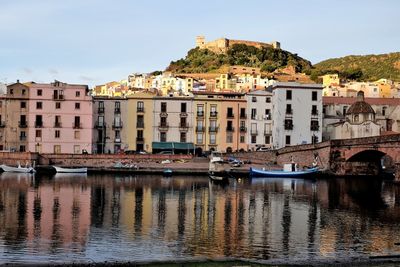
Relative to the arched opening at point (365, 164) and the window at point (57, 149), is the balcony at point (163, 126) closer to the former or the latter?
the window at point (57, 149)

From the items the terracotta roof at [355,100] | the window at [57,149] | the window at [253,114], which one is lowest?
the window at [57,149]

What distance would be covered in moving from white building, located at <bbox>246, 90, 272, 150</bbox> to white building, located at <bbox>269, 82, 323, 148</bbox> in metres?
1.17

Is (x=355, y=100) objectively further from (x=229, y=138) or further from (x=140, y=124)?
(x=140, y=124)

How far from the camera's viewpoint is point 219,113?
330 feet

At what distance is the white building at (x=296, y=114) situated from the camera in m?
99.4

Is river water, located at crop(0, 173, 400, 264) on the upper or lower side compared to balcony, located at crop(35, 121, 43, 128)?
lower

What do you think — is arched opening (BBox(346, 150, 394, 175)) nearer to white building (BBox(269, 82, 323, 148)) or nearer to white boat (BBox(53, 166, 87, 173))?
white building (BBox(269, 82, 323, 148))

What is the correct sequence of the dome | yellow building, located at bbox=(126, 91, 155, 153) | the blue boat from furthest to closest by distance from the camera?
1. yellow building, located at bbox=(126, 91, 155, 153)
2. the dome
3. the blue boat

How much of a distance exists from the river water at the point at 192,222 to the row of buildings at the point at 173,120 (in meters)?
26.6

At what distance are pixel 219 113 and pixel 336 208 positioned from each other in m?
51.2

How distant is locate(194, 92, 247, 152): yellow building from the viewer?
329 ft

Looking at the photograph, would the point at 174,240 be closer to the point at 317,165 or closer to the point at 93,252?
the point at 93,252

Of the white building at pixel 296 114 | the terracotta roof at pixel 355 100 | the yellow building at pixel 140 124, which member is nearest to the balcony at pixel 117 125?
the yellow building at pixel 140 124

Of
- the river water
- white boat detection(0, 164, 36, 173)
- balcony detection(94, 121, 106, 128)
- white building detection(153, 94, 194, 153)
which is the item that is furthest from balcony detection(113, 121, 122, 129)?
the river water
